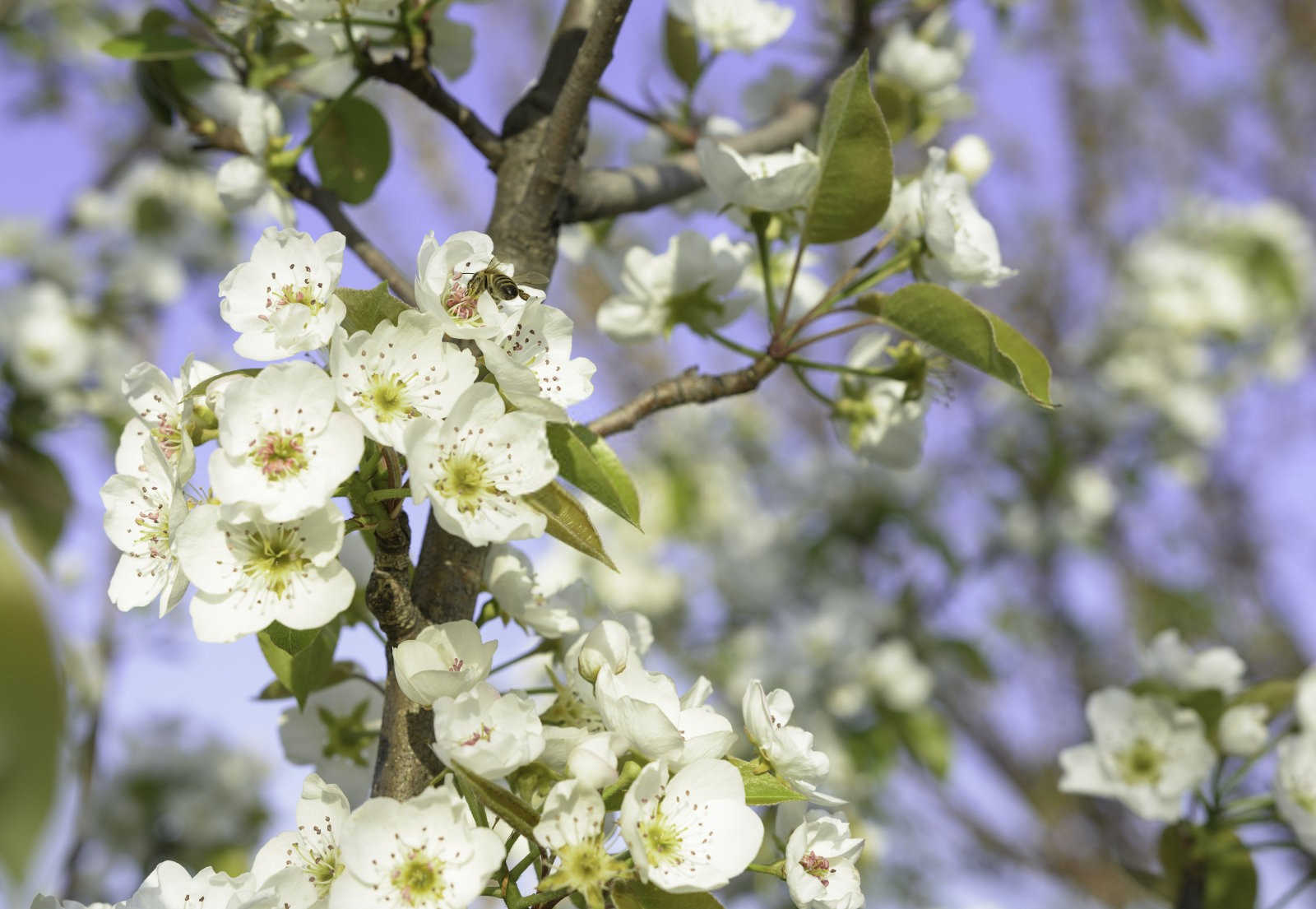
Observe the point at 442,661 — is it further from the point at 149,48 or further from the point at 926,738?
the point at 926,738

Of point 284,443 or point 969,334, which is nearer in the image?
point 284,443

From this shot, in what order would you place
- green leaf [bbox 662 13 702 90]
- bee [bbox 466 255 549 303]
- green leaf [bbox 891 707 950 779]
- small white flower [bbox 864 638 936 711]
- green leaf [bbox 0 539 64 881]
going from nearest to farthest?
green leaf [bbox 0 539 64 881] < bee [bbox 466 255 549 303] < green leaf [bbox 662 13 702 90] < green leaf [bbox 891 707 950 779] < small white flower [bbox 864 638 936 711]

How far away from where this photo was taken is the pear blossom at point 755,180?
3.82 ft

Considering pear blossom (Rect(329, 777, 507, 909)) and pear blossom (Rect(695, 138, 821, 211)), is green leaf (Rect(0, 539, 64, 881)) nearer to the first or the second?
pear blossom (Rect(329, 777, 507, 909))

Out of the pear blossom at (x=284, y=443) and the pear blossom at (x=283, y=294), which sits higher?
the pear blossom at (x=283, y=294)

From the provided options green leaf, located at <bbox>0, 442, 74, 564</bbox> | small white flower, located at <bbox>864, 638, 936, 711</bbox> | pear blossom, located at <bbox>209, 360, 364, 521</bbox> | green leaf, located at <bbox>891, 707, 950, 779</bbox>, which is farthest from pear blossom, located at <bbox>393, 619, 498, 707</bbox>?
small white flower, located at <bbox>864, 638, 936, 711</bbox>

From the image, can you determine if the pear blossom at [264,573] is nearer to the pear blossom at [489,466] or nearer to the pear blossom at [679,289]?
the pear blossom at [489,466]

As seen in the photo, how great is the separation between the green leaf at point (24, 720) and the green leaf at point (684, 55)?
1.48 metres

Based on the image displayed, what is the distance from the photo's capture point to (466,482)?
2.69 ft

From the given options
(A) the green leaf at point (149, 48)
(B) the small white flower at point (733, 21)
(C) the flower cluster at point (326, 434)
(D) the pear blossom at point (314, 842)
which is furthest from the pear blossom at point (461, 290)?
(B) the small white flower at point (733, 21)

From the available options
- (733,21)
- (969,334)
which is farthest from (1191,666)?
(733,21)

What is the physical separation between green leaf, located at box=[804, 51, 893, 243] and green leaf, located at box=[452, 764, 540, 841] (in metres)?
0.67

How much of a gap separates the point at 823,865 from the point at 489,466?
1.34 feet

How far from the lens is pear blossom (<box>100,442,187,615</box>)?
88 cm
